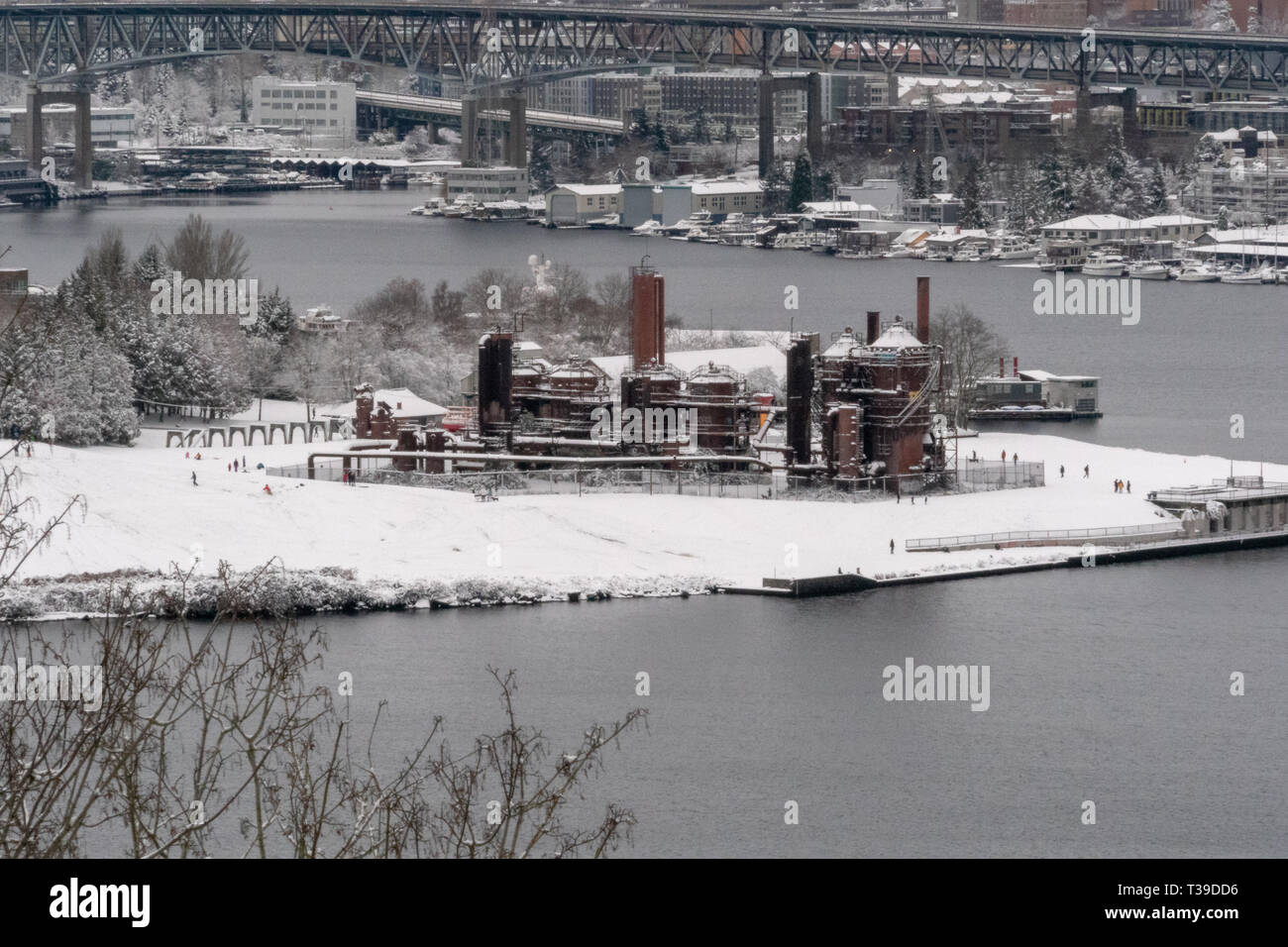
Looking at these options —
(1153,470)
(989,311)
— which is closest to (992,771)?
(1153,470)

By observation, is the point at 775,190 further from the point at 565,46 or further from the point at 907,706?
the point at 907,706

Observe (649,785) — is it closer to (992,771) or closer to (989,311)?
(992,771)

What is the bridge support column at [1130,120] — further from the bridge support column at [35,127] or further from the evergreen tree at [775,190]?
the bridge support column at [35,127]

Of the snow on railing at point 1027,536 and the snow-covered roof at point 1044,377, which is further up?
the snow-covered roof at point 1044,377

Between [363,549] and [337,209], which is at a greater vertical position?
[337,209]

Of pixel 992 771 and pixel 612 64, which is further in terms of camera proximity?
pixel 612 64

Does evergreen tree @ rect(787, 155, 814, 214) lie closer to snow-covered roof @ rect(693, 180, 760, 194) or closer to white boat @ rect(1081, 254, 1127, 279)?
→ snow-covered roof @ rect(693, 180, 760, 194)

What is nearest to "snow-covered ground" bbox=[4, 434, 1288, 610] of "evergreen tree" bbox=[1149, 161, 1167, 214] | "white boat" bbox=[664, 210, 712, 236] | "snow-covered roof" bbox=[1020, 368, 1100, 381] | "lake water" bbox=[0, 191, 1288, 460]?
"lake water" bbox=[0, 191, 1288, 460]

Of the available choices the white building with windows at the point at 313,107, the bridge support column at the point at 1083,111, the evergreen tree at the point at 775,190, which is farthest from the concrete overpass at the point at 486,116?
the bridge support column at the point at 1083,111
